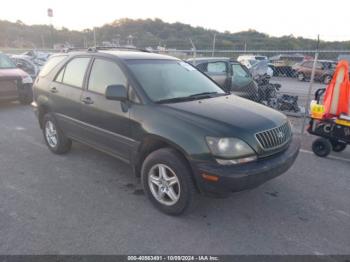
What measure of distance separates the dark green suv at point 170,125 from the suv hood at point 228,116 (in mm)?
10

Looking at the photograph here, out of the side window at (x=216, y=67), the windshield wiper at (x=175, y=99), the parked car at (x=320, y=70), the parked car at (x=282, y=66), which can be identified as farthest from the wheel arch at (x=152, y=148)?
the parked car at (x=282, y=66)

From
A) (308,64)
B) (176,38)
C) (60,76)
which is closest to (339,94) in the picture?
(60,76)

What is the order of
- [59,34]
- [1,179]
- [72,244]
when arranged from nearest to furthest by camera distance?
[72,244] < [1,179] < [59,34]

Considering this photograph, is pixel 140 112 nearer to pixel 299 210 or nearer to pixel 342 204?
pixel 299 210

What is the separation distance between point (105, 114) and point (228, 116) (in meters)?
1.59

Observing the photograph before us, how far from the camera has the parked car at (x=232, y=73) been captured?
27.8 feet

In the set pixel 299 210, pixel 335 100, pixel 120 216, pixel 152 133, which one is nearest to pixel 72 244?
pixel 120 216

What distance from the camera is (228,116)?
3094mm

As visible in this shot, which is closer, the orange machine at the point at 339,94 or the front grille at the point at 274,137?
the front grille at the point at 274,137

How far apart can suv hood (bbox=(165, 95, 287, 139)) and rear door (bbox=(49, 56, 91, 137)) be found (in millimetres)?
1625

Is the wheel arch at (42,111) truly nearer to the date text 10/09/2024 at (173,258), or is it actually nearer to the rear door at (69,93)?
the rear door at (69,93)

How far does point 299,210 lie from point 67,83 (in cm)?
365

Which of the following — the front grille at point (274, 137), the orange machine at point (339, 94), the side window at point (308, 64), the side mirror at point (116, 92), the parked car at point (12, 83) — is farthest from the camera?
the side window at point (308, 64)

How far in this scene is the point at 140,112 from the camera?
3332 millimetres
